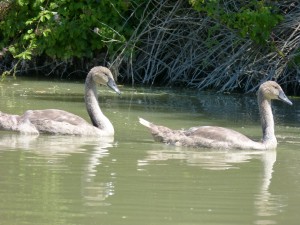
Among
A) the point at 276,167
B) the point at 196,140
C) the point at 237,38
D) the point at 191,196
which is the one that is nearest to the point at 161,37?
the point at 237,38

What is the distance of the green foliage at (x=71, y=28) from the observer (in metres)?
23.0

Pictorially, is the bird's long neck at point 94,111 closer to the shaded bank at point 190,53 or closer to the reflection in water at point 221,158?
the reflection in water at point 221,158

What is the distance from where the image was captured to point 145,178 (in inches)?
407

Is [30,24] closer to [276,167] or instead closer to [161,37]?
[161,37]

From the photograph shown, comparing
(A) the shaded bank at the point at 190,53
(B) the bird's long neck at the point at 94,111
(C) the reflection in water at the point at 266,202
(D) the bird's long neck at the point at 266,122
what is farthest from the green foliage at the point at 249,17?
(C) the reflection in water at the point at 266,202

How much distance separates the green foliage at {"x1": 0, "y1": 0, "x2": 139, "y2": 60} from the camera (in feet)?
75.5

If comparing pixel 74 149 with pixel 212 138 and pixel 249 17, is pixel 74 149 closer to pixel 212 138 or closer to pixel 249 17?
pixel 212 138

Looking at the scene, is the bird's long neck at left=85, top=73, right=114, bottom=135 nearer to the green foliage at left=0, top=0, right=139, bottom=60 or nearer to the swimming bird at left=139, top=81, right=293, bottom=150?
the swimming bird at left=139, top=81, right=293, bottom=150

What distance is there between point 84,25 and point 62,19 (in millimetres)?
513

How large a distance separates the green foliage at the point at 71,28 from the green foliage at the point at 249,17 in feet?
8.73

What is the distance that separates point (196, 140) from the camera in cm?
1312

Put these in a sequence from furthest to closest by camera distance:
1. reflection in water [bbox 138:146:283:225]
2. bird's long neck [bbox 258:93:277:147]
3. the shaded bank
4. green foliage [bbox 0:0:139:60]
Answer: green foliage [bbox 0:0:139:60] < the shaded bank < bird's long neck [bbox 258:93:277:147] < reflection in water [bbox 138:146:283:225]

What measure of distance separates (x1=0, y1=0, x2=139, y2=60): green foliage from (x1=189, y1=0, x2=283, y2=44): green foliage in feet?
8.73

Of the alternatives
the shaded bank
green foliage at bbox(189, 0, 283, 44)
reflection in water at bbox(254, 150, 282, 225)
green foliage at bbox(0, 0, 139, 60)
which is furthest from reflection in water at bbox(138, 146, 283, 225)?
green foliage at bbox(0, 0, 139, 60)
